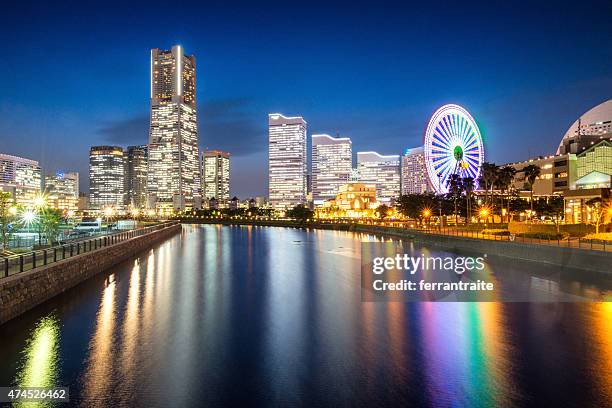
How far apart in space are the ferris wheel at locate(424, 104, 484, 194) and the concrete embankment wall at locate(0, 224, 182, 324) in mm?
48224

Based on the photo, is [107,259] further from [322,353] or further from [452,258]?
[452,258]

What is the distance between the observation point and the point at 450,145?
70.6m

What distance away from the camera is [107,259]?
118ft

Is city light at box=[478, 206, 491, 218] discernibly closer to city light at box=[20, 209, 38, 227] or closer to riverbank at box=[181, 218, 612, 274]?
riverbank at box=[181, 218, 612, 274]

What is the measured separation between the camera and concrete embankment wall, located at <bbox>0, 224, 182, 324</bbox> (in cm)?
1780

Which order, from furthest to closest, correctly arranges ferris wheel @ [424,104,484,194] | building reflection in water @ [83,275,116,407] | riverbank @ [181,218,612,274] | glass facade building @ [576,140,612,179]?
glass facade building @ [576,140,612,179] < ferris wheel @ [424,104,484,194] < riverbank @ [181,218,612,274] < building reflection in water @ [83,275,116,407]

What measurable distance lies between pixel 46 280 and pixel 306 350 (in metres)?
13.6

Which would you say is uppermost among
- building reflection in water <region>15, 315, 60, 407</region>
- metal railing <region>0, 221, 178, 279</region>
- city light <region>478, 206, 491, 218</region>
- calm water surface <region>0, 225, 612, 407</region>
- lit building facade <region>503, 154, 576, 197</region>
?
lit building facade <region>503, 154, 576, 197</region>

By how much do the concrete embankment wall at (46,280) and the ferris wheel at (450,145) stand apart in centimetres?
4822

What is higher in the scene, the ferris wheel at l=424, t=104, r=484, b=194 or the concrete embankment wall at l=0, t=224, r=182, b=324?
the ferris wheel at l=424, t=104, r=484, b=194

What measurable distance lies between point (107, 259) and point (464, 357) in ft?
95.3

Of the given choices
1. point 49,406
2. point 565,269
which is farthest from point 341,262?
point 49,406

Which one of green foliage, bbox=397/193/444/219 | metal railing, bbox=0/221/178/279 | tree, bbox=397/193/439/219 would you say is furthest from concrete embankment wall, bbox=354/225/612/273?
green foliage, bbox=397/193/444/219

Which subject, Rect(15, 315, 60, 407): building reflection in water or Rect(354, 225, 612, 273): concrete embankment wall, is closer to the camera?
Rect(15, 315, 60, 407): building reflection in water
